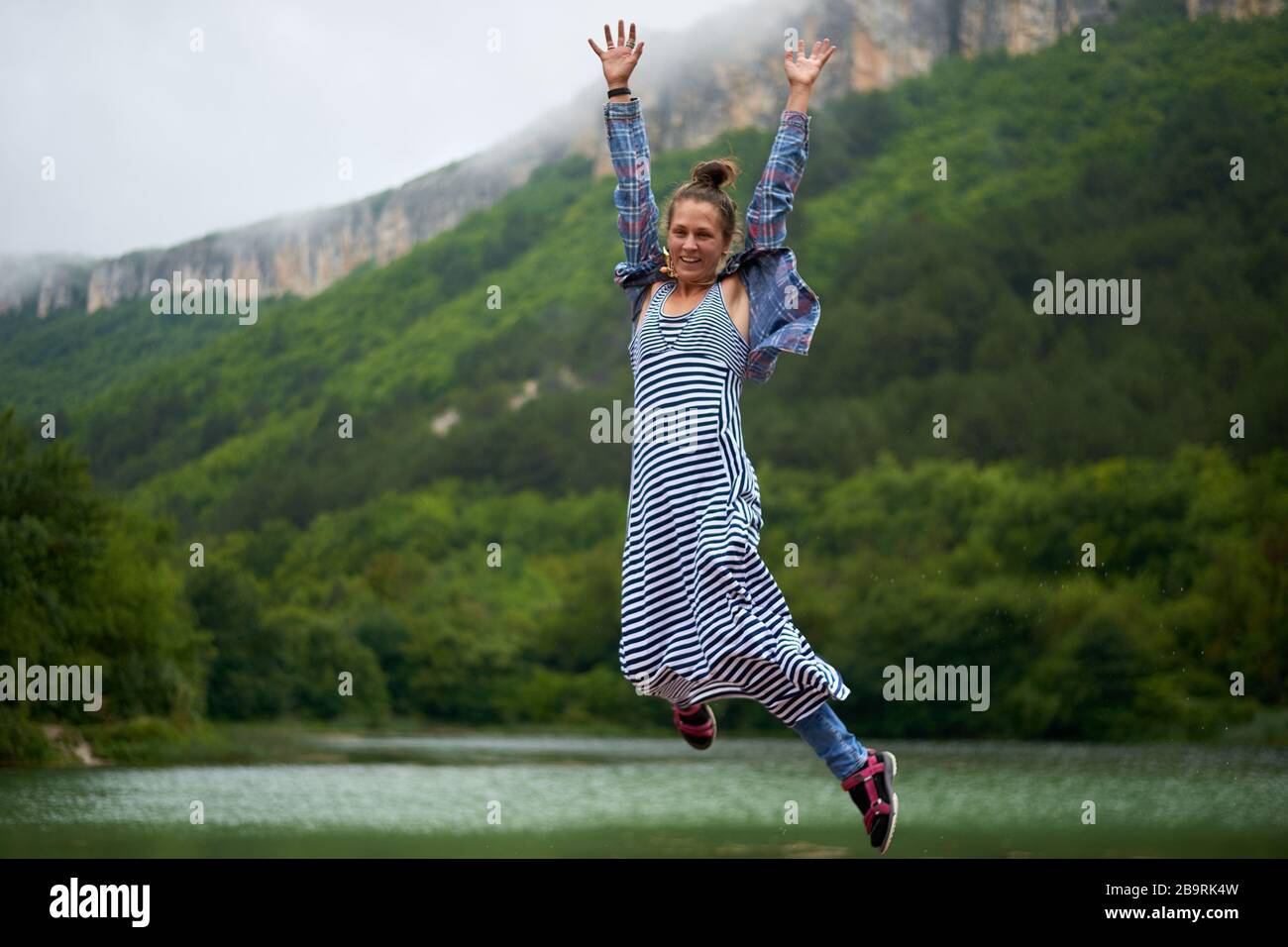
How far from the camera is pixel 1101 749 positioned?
1702 inches

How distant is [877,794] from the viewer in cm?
467

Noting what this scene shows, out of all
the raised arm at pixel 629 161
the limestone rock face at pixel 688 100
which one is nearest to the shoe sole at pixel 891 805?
the raised arm at pixel 629 161

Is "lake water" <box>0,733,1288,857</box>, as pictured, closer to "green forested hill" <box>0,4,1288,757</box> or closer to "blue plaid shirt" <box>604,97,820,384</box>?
"green forested hill" <box>0,4,1288,757</box>

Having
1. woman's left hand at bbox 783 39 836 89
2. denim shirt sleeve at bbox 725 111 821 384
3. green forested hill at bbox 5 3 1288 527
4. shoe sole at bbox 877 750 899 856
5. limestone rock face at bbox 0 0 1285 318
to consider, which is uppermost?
limestone rock face at bbox 0 0 1285 318

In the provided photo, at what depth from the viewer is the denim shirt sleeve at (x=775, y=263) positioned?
505cm

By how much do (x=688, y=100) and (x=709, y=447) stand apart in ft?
326

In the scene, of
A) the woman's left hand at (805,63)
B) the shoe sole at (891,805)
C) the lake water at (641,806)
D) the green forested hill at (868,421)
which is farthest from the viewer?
the green forested hill at (868,421)

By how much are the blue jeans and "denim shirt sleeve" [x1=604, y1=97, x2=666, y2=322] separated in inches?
56.6

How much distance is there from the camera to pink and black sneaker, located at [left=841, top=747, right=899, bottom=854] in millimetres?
4621

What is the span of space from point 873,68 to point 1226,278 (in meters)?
35.1

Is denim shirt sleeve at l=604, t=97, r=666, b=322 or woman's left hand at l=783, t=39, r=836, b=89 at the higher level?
woman's left hand at l=783, t=39, r=836, b=89

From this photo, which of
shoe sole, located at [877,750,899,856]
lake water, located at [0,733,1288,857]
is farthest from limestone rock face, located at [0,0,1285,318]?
shoe sole, located at [877,750,899,856]

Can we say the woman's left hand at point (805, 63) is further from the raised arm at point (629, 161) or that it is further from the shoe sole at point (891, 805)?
the shoe sole at point (891, 805)

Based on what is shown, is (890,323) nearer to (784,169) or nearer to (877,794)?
(784,169)
